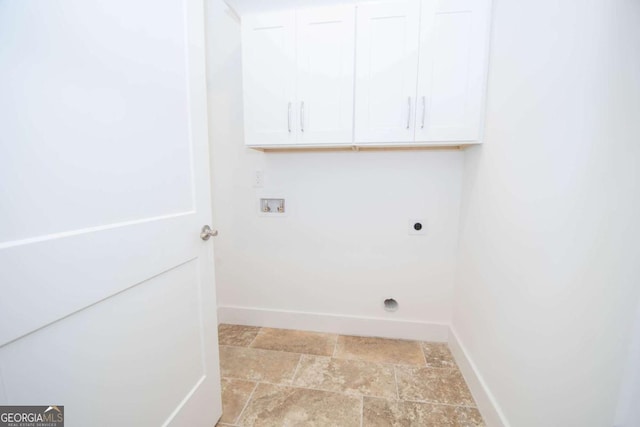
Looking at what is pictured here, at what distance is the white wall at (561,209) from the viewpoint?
69cm

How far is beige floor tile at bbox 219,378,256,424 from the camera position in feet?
4.48

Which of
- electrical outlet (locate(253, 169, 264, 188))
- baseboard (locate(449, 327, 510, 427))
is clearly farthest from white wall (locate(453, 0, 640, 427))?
electrical outlet (locate(253, 169, 264, 188))

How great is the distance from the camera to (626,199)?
0.68m

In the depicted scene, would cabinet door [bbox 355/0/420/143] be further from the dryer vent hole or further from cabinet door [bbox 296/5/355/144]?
the dryer vent hole

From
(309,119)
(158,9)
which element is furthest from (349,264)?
(158,9)

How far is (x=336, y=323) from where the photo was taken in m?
2.10

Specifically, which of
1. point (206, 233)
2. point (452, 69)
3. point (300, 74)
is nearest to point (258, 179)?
point (300, 74)

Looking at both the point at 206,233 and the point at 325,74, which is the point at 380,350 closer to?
the point at 206,233

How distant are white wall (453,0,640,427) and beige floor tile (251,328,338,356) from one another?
3.25 feet

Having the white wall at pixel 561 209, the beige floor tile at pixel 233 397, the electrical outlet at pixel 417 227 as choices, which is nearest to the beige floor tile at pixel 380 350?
the white wall at pixel 561 209

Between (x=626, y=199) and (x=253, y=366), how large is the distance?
6.25ft

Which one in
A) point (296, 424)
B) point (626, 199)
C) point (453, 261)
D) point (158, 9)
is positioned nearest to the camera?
point (626, 199)

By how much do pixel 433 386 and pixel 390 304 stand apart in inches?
23.5

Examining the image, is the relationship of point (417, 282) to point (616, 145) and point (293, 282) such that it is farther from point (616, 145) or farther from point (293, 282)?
point (616, 145)
